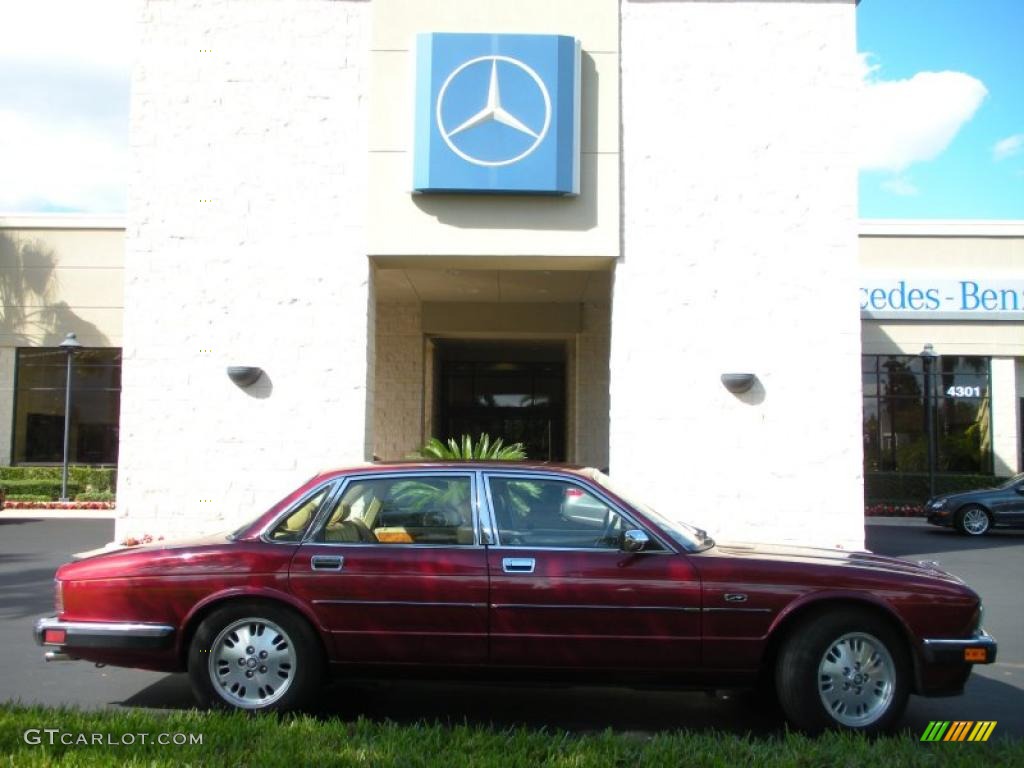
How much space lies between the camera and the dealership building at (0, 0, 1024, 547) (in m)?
11.9

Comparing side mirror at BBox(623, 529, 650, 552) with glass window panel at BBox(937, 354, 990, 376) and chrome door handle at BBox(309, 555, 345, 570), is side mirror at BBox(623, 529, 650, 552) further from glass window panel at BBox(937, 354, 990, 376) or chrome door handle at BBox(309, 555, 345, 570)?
glass window panel at BBox(937, 354, 990, 376)

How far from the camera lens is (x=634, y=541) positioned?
5.20 metres

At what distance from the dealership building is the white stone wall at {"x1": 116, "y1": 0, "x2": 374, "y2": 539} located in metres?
0.03

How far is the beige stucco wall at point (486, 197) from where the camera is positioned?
1206cm

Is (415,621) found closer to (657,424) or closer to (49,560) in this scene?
(657,424)

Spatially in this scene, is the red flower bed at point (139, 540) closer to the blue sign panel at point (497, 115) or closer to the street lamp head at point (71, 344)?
the blue sign panel at point (497, 115)

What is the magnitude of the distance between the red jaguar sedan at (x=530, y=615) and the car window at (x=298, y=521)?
0.02 metres

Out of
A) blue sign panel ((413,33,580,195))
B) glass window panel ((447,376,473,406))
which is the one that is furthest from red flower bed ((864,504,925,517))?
blue sign panel ((413,33,580,195))

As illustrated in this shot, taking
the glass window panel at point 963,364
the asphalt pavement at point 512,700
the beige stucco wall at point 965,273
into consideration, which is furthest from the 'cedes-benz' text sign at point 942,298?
the asphalt pavement at point 512,700

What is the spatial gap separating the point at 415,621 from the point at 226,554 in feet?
3.79

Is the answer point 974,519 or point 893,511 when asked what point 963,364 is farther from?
point 974,519

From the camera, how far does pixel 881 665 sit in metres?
5.08

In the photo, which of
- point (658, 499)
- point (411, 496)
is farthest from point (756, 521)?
point (411, 496)

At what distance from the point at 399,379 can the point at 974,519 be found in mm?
11427
